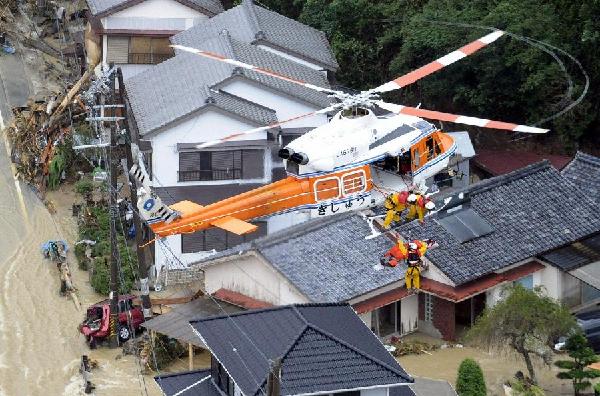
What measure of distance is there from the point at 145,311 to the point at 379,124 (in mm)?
9053

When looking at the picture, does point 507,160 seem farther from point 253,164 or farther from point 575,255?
point 253,164

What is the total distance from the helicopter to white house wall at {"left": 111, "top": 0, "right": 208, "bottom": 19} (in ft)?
58.2

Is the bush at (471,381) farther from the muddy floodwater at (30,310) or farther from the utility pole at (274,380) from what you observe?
the muddy floodwater at (30,310)

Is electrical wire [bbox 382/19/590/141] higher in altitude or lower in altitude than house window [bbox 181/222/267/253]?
higher

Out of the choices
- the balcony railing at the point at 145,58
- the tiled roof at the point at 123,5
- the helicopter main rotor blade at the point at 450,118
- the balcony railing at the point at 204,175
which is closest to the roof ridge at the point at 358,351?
the helicopter main rotor blade at the point at 450,118

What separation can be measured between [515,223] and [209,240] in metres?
10.5

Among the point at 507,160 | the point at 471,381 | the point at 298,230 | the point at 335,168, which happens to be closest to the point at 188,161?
the point at 298,230

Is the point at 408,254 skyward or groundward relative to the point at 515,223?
skyward

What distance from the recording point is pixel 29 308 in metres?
49.6

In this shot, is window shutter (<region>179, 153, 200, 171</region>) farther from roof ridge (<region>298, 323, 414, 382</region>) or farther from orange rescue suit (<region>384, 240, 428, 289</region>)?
roof ridge (<region>298, 323, 414, 382</region>)

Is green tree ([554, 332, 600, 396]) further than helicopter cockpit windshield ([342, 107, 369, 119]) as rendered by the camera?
No

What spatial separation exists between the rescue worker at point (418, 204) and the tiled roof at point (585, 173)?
10.2 metres

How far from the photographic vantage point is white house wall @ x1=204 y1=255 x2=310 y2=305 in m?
44.8

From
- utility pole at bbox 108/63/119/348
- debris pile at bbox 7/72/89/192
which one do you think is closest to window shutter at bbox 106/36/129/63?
debris pile at bbox 7/72/89/192
